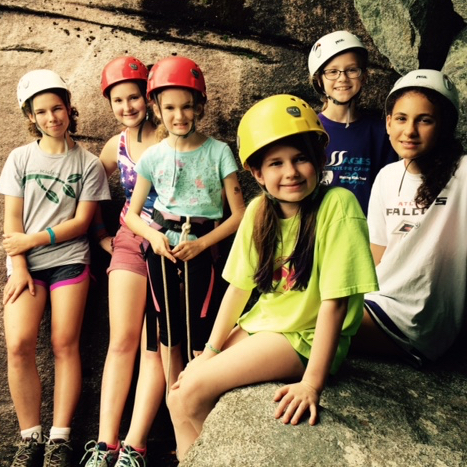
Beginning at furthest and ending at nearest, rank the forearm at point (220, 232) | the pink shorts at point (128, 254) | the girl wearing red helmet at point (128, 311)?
the pink shorts at point (128, 254)
the girl wearing red helmet at point (128, 311)
the forearm at point (220, 232)

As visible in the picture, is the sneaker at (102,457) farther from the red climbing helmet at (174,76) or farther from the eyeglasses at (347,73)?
the eyeglasses at (347,73)

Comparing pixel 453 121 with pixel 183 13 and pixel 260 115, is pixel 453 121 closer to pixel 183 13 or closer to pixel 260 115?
pixel 260 115

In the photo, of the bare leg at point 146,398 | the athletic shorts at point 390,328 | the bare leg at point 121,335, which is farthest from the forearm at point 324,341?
the bare leg at point 121,335

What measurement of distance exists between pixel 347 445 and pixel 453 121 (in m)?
2.03

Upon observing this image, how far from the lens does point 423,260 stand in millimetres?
3490

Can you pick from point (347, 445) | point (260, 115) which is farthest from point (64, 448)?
point (260, 115)

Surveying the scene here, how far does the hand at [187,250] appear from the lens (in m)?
4.02

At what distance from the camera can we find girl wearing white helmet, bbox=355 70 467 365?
3.47m

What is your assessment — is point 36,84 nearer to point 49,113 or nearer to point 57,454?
point 49,113

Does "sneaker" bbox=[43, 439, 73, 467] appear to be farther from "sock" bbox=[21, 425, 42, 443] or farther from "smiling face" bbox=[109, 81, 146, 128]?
"smiling face" bbox=[109, 81, 146, 128]

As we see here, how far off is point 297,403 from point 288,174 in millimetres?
1102

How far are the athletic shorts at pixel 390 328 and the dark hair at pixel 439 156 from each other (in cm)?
68

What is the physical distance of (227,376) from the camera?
2992 millimetres

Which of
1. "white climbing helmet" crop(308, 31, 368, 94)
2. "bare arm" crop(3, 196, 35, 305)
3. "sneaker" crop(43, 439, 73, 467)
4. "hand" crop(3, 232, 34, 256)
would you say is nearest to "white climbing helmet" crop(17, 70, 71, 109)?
"bare arm" crop(3, 196, 35, 305)
